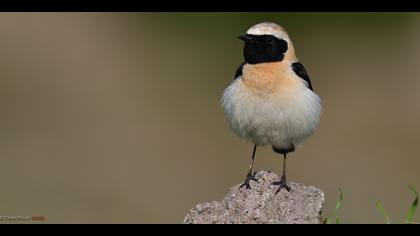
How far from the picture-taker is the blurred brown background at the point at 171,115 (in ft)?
56.4

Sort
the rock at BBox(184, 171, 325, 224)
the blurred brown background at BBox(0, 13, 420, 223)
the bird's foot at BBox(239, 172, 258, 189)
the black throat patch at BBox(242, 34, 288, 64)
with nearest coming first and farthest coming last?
the rock at BBox(184, 171, 325, 224) < the bird's foot at BBox(239, 172, 258, 189) < the black throat patch at BBox(242, 34, 288, 64) < the blurred brown background at BBox(0, 13, 420, 223)

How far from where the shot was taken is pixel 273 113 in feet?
32.6

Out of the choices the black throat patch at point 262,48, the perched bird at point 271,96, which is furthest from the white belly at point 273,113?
the black throat patch at point 262,48

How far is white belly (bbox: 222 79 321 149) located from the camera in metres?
9.95

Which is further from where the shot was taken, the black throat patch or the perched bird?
the black throat patch

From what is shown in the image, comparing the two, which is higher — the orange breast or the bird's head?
the bird's head

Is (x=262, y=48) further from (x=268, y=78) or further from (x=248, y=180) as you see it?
(x=248, y=180)

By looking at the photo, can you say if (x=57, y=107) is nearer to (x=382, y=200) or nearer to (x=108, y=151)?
(x=108, y=151)

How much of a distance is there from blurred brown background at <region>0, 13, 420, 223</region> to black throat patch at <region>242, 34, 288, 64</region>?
15.2 feet

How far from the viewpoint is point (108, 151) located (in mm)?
19359

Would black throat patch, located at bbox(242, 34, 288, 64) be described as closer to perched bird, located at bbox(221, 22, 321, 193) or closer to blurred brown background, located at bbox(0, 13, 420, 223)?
perched bird, located at bbox(221, 22, 321, 193)

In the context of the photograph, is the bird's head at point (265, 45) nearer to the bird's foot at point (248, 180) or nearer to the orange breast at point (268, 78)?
the orange breast at point (268, 78)

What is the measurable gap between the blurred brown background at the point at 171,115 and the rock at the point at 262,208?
5.75 m

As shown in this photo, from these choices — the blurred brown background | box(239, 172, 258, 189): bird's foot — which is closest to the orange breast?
box(239, 172, 258, 189): bird's foot
